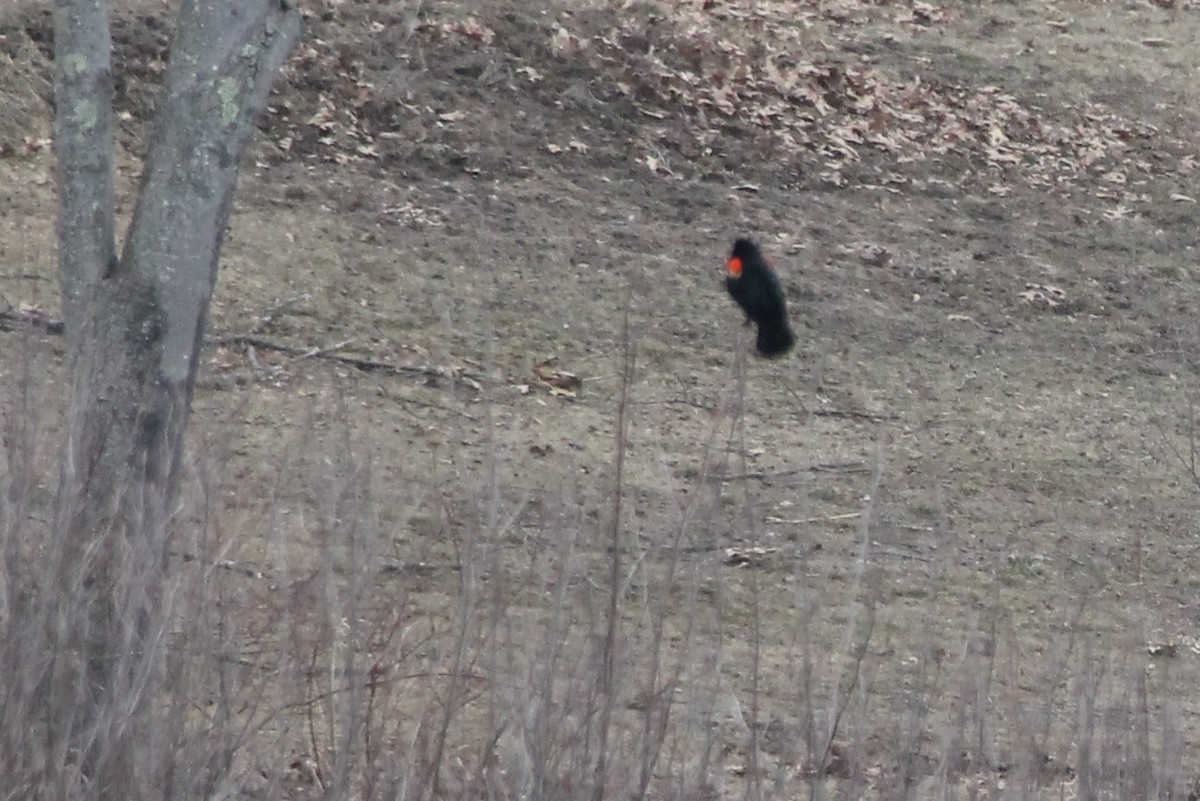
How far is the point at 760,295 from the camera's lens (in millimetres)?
7410

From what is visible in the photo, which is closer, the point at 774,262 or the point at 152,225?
the point at 152,225

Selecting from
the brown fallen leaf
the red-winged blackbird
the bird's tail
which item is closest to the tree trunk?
the red-winged blackbird

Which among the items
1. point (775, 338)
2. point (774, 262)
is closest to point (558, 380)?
point (775, 338)

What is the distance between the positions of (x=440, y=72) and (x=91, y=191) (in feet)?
21.8

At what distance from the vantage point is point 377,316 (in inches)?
344

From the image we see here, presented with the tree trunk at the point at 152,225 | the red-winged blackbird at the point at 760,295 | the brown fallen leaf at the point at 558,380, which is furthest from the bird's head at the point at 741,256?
the tree trunk at the point at 152,225

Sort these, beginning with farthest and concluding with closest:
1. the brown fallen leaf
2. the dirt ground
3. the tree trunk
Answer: the brown fallen leaf, the dirt ground, the tree trunk

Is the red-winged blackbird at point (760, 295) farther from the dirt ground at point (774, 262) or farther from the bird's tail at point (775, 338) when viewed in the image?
the dirt ground at point (774, 262)

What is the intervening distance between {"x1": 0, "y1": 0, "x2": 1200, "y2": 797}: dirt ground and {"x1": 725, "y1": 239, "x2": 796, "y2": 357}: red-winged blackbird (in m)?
0.58

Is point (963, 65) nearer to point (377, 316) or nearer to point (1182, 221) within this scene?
point (1182, 221)

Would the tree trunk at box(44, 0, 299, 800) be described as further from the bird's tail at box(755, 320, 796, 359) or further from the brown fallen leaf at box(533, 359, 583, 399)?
the brown fallen leaf at box(533, 359, 583, 399)

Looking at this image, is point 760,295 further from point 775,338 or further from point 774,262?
point 774,262

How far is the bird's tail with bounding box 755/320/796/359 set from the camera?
24.6 feet

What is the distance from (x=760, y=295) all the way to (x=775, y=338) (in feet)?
0.70
